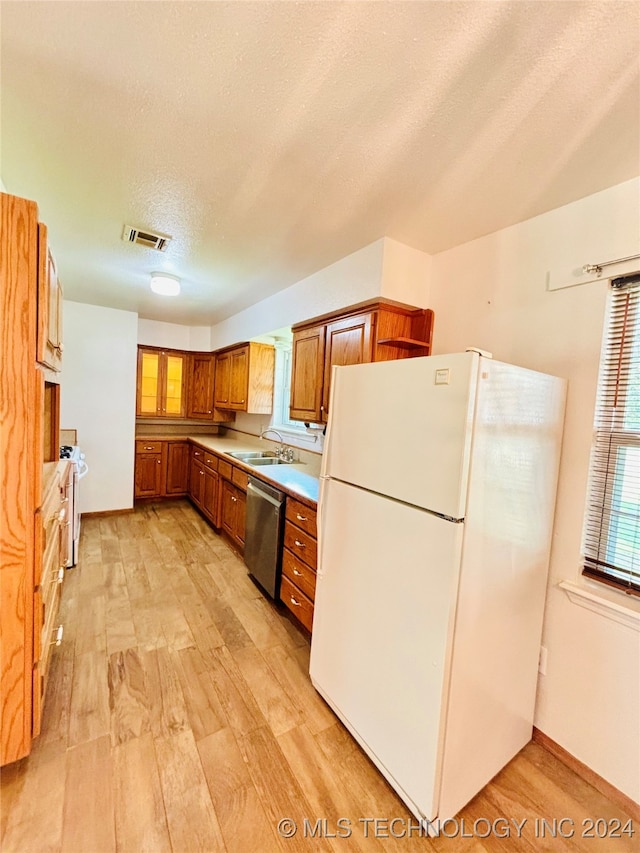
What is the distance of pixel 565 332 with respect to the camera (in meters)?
1.65

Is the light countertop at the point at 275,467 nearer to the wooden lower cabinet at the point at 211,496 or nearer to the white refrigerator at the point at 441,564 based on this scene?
the wooden lower cabinet at the point at 211,496

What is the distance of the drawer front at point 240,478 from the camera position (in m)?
3.19

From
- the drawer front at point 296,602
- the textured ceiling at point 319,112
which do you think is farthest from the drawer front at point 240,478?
the textured ceiling at point 319,112

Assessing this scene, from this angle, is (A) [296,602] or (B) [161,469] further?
(B) [161,469]

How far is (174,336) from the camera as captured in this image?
5.00 metres

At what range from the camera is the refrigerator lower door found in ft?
4.06

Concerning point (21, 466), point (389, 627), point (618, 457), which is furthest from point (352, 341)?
point (21, 466)

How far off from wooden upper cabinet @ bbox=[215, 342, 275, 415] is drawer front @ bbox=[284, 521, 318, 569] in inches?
76.7

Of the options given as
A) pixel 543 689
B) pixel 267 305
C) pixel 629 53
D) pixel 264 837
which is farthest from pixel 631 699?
pixel 267 305

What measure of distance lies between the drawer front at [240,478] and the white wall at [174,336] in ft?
7.57

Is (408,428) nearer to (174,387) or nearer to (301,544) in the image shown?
(301,544)

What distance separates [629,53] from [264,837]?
2.67 m

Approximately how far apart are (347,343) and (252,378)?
74.4 inches

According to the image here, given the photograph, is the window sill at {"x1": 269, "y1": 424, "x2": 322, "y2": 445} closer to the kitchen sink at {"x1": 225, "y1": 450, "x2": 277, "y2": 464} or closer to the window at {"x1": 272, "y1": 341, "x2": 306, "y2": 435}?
the window at {"x1": 272, "y1": 341, "x2": 306, "y2": 435}
